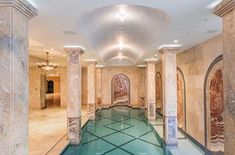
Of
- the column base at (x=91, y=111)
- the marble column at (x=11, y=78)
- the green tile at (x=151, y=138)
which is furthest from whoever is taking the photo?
the column base at (x=91, y=111)

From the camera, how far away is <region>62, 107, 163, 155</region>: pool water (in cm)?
785

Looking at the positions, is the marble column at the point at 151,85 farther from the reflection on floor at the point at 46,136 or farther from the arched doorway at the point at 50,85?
the arched doorway at the point at 50,85

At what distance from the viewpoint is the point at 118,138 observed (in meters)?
9.64

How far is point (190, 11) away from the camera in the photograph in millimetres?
3951

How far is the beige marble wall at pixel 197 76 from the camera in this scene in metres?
6.85

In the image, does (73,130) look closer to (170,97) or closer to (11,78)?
(170,97)

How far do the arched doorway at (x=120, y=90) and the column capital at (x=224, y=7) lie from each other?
712 inches

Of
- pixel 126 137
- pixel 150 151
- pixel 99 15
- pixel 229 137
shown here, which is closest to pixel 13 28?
pixel 99 15

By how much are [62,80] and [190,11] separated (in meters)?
16.3

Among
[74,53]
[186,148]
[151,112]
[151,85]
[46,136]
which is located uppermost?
[74,53]

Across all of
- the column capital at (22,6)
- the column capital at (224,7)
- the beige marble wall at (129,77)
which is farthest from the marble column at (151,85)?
the column capital at (22,6)

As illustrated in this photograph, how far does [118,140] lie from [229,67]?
686 centimetres

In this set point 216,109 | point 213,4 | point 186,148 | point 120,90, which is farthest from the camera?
point 120,90

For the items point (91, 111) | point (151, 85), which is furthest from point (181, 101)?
point (91, 111)
